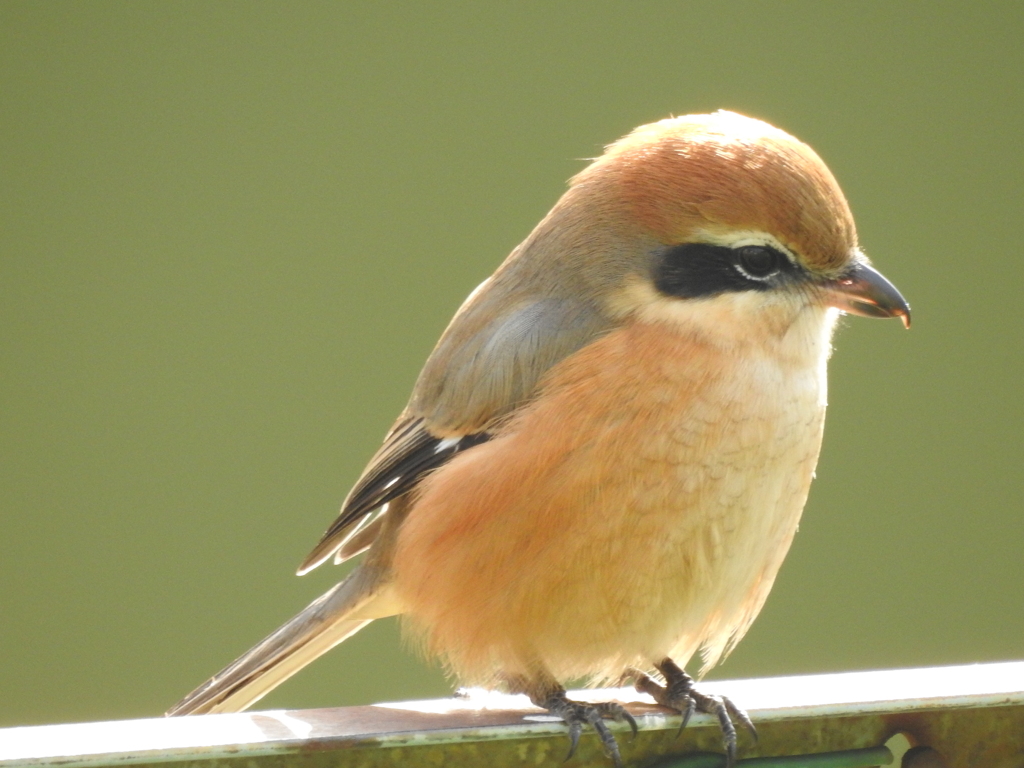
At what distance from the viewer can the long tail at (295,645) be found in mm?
2072

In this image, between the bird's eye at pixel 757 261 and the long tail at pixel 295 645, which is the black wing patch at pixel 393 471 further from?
the bird's eye at pixel 757 261

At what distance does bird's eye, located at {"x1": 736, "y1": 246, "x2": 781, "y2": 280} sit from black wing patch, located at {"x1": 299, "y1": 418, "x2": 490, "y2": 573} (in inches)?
19.4

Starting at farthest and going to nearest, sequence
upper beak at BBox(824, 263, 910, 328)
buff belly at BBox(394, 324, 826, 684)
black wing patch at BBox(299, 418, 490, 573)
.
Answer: black wing patch at BBox(299, 418, 490, 573), upper beak at BBox(824, 263, 910, 328), buff belly at BBox(394, 324, 826, 684)

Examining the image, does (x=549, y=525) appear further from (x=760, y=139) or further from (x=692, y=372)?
(x=760, y=139)

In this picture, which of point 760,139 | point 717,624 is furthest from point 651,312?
point 717,624

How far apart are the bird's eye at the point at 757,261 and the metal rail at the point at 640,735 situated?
1.88 ft

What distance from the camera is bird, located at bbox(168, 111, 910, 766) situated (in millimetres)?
1670

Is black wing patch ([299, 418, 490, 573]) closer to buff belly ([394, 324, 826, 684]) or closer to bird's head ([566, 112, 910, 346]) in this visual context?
buff belly ([394, 324, 826, 684])

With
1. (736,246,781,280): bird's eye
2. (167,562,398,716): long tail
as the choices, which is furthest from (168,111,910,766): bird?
(167,562,398,716): long tail

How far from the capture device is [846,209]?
5.79 feet

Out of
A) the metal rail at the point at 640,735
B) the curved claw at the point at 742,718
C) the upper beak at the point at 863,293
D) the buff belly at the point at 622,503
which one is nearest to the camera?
the metal rail at the point at 640,735

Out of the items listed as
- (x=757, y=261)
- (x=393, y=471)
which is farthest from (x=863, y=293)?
(x=393, y=471)

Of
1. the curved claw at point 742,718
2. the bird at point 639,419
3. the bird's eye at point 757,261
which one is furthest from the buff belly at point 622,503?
the curved claw at point 742,718

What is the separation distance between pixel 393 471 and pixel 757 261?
2.34 ft
